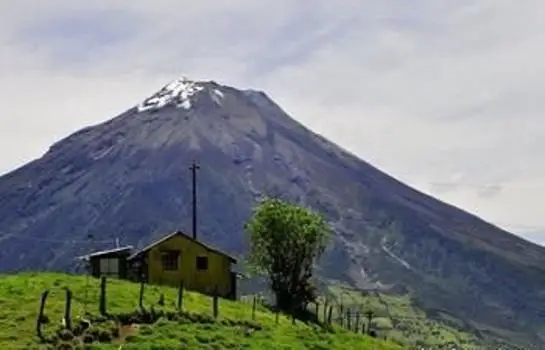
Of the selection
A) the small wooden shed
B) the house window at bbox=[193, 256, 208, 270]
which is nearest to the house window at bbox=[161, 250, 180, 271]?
the house window at bbox=[193, 256, 208, 270]

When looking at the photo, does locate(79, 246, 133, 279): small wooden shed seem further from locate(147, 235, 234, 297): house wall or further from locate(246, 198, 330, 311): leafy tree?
locate(246, 198, 330, 311): leafy tree

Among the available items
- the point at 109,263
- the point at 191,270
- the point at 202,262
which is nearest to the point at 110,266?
the point at 109,263

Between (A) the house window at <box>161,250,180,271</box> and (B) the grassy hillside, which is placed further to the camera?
(A) the house window at <box>161,250,180,271</box>

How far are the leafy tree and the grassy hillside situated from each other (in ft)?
62.1

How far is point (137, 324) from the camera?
188 feet

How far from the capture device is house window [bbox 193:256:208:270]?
96.2 m

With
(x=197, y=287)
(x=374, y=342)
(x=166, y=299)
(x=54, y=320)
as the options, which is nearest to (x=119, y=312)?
(x=54, y=320)

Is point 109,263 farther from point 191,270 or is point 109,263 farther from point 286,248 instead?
point 286,248

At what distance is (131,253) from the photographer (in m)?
97.7

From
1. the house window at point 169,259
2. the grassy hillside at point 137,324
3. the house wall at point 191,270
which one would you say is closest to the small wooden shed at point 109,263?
the house wall at point 191,270

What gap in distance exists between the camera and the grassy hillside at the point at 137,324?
52.6 meters

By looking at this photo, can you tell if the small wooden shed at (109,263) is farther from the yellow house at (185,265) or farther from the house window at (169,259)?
the house window at (169,259)

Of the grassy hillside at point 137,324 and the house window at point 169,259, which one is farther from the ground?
the house window at point 169,259

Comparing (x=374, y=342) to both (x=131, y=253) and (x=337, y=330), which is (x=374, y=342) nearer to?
(x=337, y=330)
